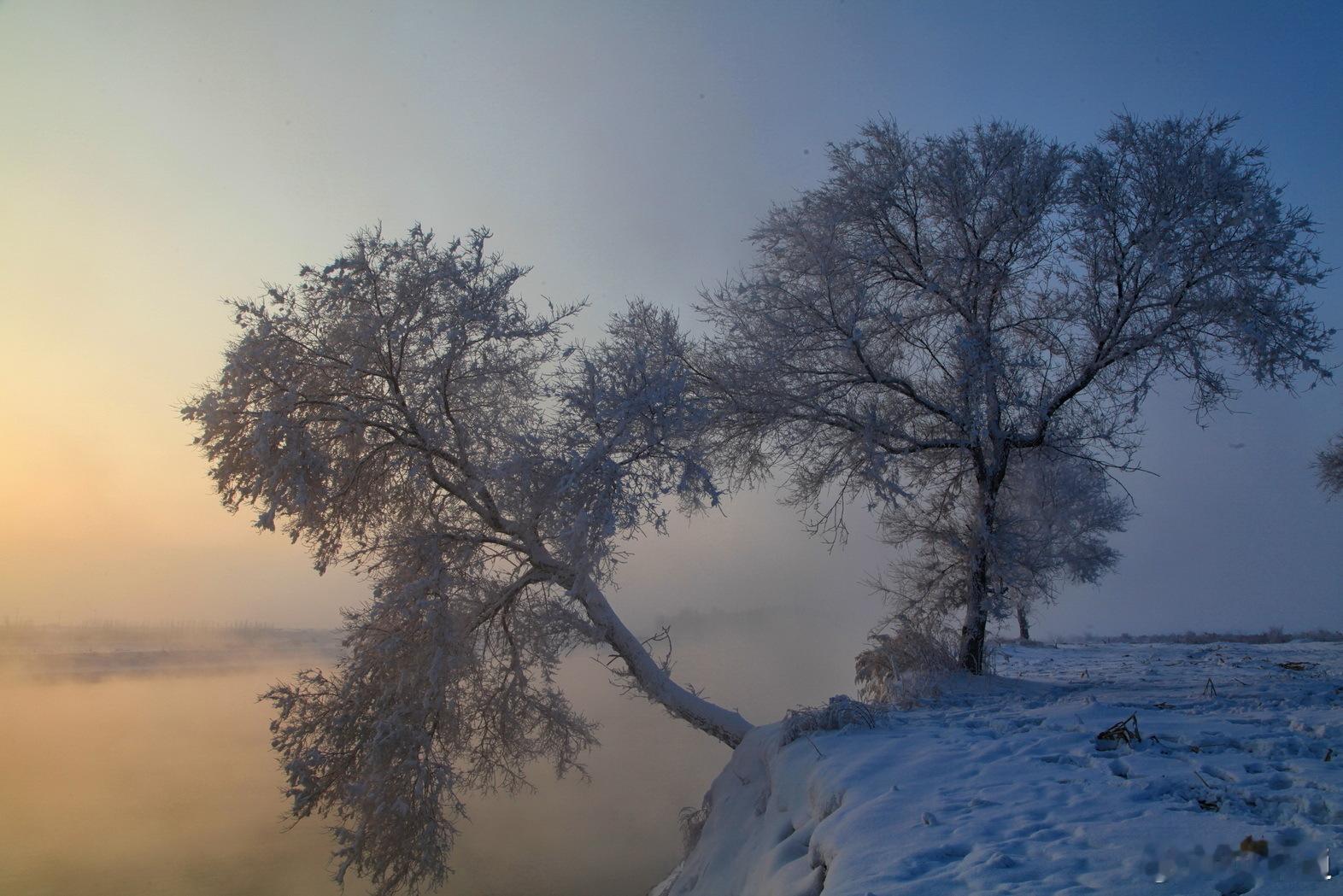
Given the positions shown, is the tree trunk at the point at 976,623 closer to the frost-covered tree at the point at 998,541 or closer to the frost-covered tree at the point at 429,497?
the frost-covered tree at the point at 998,541

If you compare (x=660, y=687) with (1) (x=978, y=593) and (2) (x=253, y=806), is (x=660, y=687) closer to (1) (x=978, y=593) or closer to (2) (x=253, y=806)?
(1) (x=978, y=593)

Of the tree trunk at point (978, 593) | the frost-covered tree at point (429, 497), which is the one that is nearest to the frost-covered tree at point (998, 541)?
the tree trunk at point (978, 593)

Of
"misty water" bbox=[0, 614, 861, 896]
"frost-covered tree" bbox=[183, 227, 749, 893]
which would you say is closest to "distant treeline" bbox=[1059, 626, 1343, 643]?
"misty water" bbox=[0, 614, 861, 896]

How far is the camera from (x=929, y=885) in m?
3.69

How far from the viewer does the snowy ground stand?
3.59 metres

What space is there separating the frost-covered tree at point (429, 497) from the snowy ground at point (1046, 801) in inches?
120

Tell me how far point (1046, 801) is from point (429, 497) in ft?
26.4

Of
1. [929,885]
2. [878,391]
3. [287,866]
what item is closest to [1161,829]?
[929,885]

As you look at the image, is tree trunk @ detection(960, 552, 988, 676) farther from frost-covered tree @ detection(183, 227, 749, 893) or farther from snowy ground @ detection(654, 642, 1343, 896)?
frost-covered tree @ detection(183, 227, 749, 893)

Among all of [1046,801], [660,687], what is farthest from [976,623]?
[1046,801]

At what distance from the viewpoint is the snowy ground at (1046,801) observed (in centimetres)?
359

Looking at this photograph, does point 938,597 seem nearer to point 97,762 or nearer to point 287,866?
point 287,866

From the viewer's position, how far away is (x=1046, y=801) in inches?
184

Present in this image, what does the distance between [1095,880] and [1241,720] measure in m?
4.73
